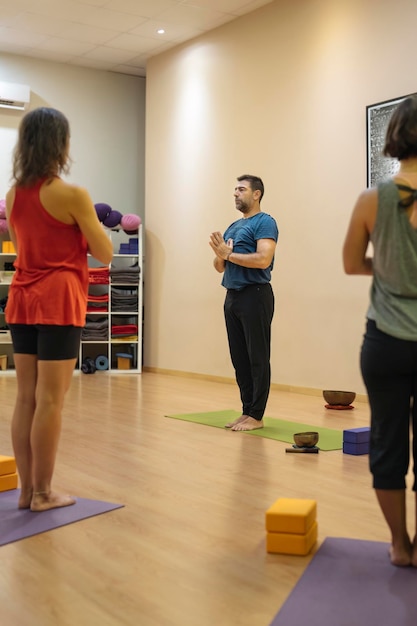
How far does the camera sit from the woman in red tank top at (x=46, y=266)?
2.40 meters

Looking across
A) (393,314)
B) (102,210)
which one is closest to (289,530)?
(393,314)

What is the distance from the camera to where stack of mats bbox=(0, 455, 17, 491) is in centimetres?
279

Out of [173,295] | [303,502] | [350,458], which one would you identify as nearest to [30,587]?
[303,502]

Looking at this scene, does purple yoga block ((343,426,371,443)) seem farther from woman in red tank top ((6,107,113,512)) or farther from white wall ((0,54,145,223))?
white wall ((0,54,145,223))

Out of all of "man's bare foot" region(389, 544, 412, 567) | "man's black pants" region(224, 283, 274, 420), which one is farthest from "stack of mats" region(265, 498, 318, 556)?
"man's black pants" region(224, 283, 274, 420)

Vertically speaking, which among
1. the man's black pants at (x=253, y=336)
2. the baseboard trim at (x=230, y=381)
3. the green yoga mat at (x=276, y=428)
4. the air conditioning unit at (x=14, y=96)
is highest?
the air conditioning unit at (x=14, y=96)

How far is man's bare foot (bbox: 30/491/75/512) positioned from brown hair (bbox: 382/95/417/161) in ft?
5.15

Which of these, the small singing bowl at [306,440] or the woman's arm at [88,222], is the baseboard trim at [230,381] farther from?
the woman's arm at [88,222]

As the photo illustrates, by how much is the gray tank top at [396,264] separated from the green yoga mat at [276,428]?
6.36 feet

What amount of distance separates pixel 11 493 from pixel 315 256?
3853 millimetres

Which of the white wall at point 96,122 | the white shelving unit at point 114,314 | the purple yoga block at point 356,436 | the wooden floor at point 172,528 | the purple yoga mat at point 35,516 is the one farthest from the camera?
the white wall at point 96,122

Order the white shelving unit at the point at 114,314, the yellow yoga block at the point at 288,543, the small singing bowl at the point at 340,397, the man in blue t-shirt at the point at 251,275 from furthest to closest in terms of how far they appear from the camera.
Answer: the white shelving unit at the point at 114,314
the small singing bowl at the point at 340,397
the man in blue t-shirt at the point at 251,275
the yellow yoga block at the point at 288,543

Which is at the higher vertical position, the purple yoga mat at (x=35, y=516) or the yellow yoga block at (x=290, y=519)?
the yellow yoga block at (x=290, y=519)

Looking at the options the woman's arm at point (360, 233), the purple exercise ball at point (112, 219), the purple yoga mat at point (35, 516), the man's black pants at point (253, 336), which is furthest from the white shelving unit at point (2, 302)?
the woman's arm at point (360, 233)
